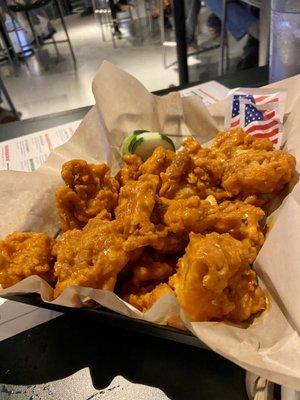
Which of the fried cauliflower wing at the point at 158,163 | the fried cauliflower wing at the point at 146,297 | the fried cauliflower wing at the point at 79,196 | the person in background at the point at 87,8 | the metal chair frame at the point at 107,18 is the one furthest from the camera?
the person in background at the point at 87,8

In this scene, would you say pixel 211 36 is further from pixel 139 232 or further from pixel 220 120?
pixel 139 232

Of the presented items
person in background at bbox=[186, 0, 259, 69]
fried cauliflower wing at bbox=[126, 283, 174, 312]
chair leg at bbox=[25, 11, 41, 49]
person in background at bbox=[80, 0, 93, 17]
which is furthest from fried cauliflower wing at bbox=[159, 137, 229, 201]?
person in background at bbox=[80, 0, 93, 17]

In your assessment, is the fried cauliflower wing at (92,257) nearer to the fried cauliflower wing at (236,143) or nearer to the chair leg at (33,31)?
the fried cauliflower wing at (236,143)

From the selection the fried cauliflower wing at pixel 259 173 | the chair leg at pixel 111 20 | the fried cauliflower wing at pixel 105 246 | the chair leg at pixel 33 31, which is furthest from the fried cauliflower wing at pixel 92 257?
the chair leg at pixel 33 31

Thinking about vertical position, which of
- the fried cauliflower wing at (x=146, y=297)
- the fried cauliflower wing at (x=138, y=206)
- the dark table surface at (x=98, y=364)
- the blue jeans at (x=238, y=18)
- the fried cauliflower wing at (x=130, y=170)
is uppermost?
the fried cauliflower wing at (x=138, y=206)

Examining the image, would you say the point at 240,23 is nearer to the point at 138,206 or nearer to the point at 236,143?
the point at 236,143
